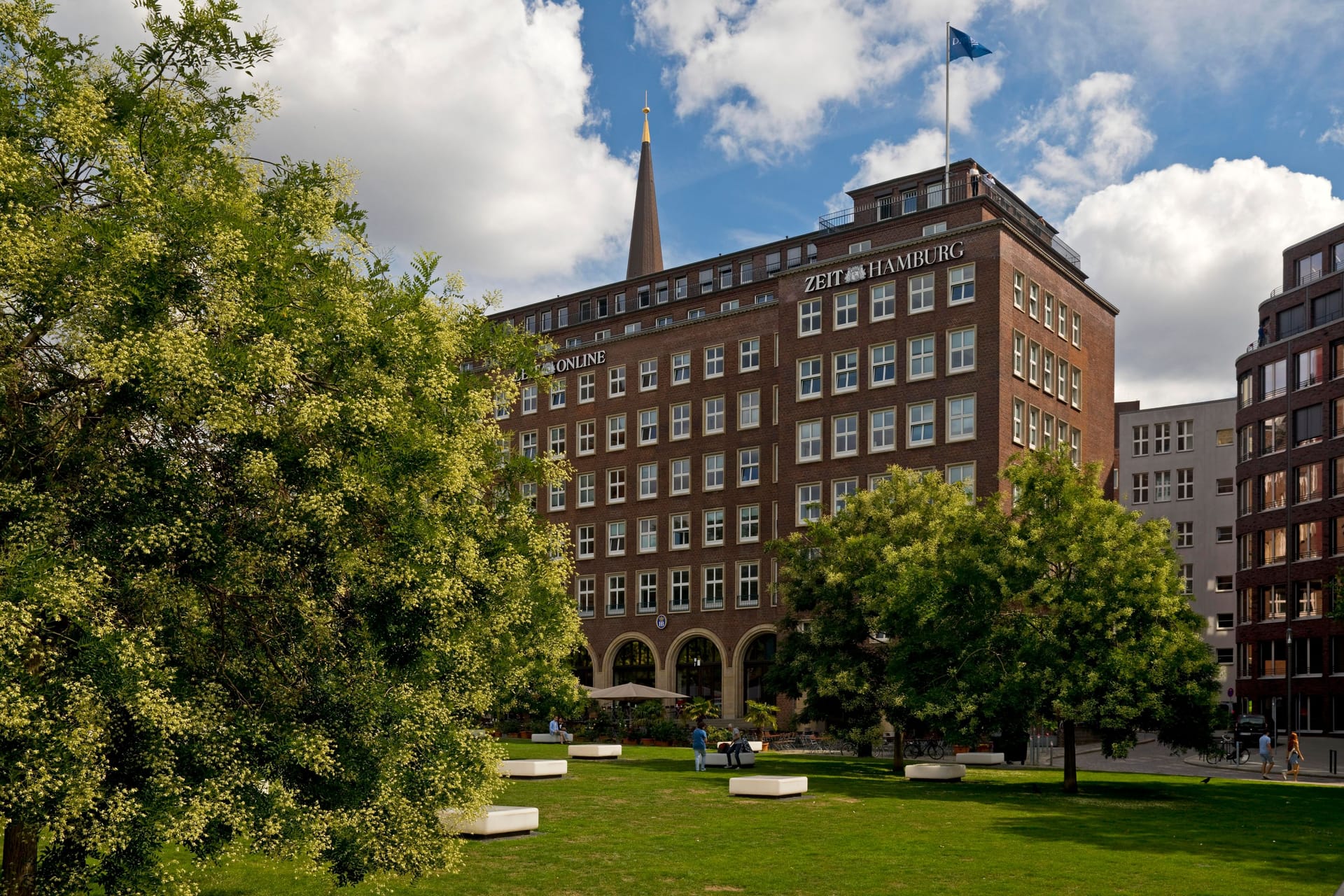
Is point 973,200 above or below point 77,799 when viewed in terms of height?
above

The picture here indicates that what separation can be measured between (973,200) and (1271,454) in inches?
1307

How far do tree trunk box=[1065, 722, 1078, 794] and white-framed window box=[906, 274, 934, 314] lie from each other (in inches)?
1330

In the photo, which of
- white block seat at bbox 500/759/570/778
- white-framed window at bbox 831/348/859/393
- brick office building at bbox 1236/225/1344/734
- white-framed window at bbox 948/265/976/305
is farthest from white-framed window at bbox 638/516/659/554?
white block seat at bbox 500/759/570/778

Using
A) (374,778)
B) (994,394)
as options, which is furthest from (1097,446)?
(374,778)

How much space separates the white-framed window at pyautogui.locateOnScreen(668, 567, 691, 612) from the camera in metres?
80.9

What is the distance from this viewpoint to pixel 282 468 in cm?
1535

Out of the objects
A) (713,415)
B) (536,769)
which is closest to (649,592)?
(713,415)

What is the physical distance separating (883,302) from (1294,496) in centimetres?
3280

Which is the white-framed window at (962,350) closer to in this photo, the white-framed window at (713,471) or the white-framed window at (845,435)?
the white-framed window at (845,435)

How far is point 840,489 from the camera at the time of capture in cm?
7256

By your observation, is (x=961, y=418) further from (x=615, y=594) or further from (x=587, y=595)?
(x=587, y=595)

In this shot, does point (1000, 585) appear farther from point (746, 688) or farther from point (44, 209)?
point (746, 688)

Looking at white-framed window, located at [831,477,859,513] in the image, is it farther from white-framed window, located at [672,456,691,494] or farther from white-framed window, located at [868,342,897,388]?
white-framed window, located at [672,456,691,494]

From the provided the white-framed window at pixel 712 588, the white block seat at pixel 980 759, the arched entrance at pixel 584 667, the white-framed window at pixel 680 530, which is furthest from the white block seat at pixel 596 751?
the arched entrance at pixel 584 667
